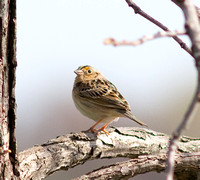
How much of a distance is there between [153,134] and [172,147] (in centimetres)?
389

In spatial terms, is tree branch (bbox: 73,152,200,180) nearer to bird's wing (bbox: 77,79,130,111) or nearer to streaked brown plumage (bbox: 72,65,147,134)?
streaked brown plumage (bbox: 72,65,147,134)

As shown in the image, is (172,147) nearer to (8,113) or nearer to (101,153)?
(8,113)

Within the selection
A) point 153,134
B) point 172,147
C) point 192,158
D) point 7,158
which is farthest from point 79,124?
point 172,147

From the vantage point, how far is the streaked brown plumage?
591 cm

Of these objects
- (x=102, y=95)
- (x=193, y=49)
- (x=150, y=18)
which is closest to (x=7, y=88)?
(x=150, y=18)

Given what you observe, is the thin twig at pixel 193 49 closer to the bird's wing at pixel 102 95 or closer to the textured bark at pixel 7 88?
the textured bark at pixel 7 88

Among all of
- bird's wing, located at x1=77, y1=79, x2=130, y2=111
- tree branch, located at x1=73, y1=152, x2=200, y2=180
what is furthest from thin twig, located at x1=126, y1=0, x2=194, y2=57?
bird's wing, located at x1=77, y1=79, x2=130, y2=111

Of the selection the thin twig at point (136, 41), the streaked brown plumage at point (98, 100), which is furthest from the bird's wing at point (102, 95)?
the thin twig at point (136, 41)

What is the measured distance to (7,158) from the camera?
280 centimetres

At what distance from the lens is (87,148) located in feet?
13.1

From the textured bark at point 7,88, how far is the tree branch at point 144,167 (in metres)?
0.84

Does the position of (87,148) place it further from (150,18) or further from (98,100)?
(98,100)

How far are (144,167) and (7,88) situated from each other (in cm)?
180

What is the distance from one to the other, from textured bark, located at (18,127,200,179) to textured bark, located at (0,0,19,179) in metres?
0.26
